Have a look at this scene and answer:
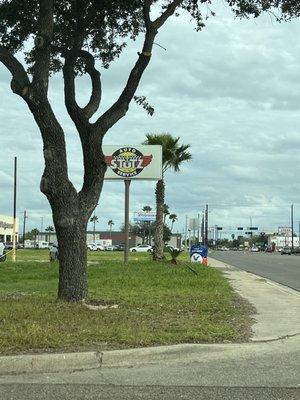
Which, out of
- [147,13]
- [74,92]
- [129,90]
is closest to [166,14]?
[147,13]

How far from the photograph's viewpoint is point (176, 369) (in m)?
7.12

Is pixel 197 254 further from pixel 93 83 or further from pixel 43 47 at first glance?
pixel 43 47

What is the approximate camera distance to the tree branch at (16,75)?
34.8 ft

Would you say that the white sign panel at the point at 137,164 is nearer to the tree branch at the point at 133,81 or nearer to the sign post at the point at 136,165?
the sign post at the point at 136,165

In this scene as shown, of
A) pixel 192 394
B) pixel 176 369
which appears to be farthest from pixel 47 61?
pixel 192 394

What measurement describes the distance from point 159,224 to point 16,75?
22740 mm

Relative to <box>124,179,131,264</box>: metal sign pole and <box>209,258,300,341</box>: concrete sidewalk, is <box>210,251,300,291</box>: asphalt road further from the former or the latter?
<box>124,179,131,264</box>: metal sign pole

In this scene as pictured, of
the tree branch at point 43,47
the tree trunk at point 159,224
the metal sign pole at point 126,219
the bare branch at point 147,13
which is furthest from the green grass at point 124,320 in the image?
the tree trunk at point 159,224

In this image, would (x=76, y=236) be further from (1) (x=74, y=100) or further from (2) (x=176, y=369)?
(2) (x=176, y=369)

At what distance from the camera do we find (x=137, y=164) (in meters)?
32.8

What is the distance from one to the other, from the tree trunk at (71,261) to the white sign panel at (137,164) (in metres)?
21.3

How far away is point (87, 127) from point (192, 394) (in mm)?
6547

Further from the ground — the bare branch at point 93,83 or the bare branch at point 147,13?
the bare branch at point 147,13

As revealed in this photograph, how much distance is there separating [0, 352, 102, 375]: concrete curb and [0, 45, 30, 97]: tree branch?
5.31 metres
